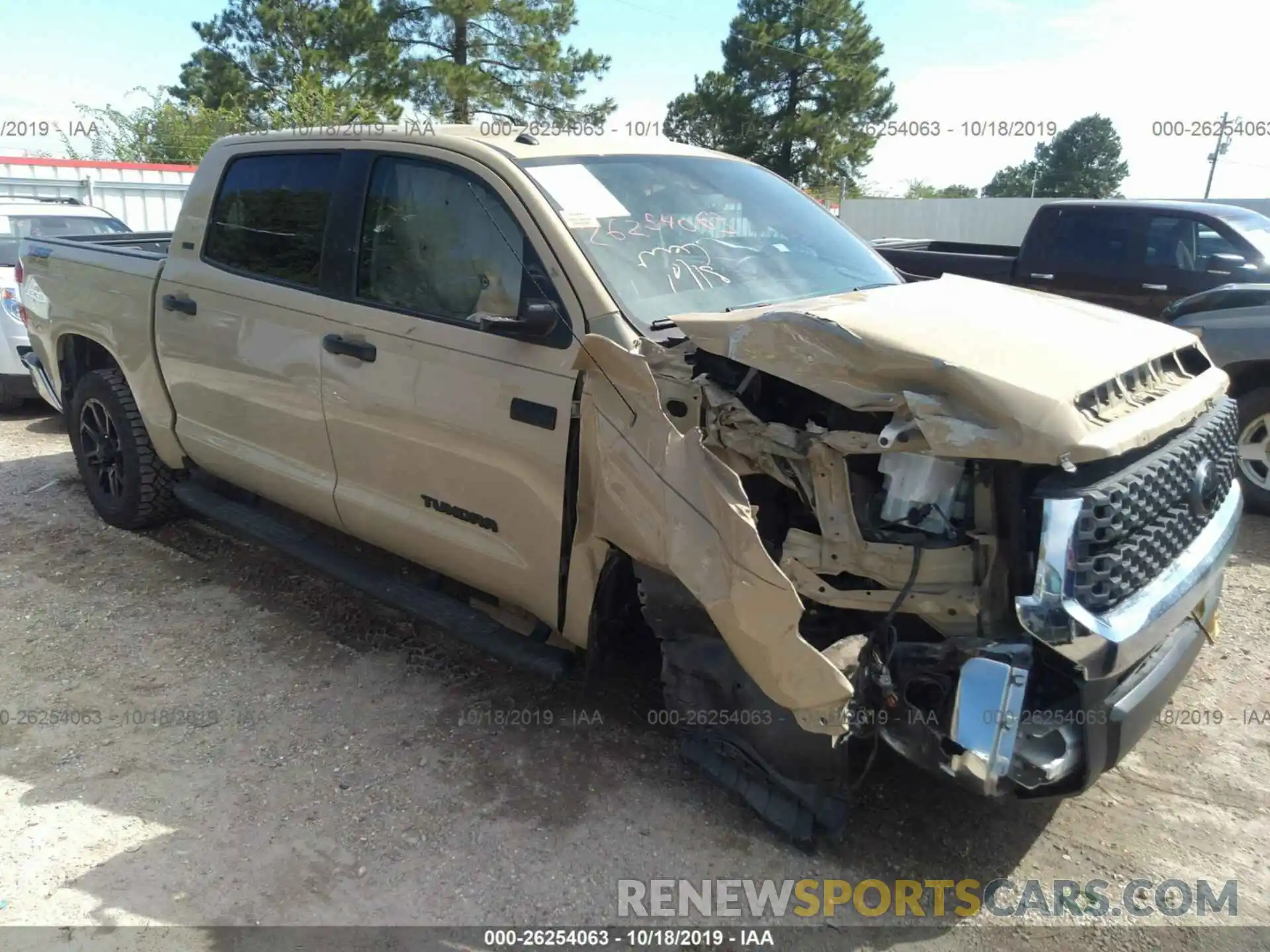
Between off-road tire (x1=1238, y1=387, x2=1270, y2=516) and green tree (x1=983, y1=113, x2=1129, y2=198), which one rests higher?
green tree (x1=983, y1=113, x2=1129, y2=198)

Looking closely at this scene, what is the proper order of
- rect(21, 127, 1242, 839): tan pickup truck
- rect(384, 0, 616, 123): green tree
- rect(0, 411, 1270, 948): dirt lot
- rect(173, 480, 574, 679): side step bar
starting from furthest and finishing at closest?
rect(384, 0, 616, 123): green tree → rect(173, 480, 574, 679): side step bar → rect(0, 411, 1270, 948): dirt lot → rect(21, 127, 1242, 839): tan pickup truck

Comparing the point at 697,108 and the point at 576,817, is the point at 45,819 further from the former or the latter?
the point at 697,108

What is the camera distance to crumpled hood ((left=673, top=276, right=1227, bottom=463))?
2303mm

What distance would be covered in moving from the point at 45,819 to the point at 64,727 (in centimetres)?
61

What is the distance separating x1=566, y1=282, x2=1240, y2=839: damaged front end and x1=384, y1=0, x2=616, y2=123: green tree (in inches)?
908

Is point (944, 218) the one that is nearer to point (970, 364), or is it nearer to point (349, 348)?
point (349, 348)

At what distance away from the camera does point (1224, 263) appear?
24.5ft

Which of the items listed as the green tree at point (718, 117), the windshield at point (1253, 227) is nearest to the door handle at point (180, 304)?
the windshield at point (1253, 227)

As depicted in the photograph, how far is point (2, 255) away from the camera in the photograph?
8.27m

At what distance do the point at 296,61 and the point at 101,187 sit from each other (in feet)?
58.4

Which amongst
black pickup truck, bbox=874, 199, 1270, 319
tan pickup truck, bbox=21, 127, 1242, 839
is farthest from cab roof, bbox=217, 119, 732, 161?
black pickup truck, bbox=874, 199, 1270, 319

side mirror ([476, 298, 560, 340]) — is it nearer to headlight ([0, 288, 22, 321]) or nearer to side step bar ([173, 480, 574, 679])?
side step bar ([173, 480, 574, 679])

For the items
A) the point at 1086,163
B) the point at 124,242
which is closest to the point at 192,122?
the point at 124,242

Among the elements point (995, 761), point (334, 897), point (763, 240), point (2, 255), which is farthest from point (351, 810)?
point (2, 255)
